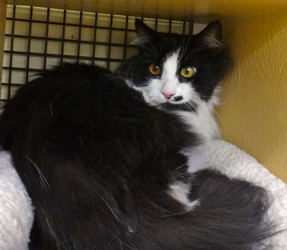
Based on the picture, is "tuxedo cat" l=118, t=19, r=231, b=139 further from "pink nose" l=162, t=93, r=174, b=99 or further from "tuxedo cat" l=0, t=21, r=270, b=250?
"tuxedo cat" l=0, t=21, r=270, b=250

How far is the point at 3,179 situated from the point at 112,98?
0.35 m

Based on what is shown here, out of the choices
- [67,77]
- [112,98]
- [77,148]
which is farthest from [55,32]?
[77,148]

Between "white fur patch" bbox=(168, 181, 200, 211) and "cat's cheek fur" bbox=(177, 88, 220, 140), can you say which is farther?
"cat's cheek fur" bbox=(177, 88, 220, 140)

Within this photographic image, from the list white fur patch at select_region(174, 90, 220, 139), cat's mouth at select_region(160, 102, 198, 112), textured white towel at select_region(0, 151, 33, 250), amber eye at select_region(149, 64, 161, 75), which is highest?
amber eye at select_region(149, 64, 161, 75)

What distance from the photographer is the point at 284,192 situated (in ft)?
3.24

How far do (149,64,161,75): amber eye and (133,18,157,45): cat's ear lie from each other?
11 centimetres

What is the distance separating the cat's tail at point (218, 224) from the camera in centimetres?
80

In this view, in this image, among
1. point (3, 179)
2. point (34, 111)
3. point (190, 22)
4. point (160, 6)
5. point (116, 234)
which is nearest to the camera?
point (116, 234)

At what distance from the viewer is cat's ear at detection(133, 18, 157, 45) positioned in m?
1.39

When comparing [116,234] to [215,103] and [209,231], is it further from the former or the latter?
[215,103]

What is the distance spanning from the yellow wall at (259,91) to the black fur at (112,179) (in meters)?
0.18

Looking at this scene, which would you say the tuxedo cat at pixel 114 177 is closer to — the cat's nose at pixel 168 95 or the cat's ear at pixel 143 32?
the cat's nose at pixel 168 95

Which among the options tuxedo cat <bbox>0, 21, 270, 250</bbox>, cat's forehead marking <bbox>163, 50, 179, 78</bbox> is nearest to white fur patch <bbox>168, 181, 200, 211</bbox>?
tuxedo cat <bbox>0, 21, 270, 250</bbox>

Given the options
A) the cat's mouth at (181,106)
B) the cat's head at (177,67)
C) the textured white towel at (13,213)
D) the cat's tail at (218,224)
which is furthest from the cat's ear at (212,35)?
the textured white towel at (13,213)
